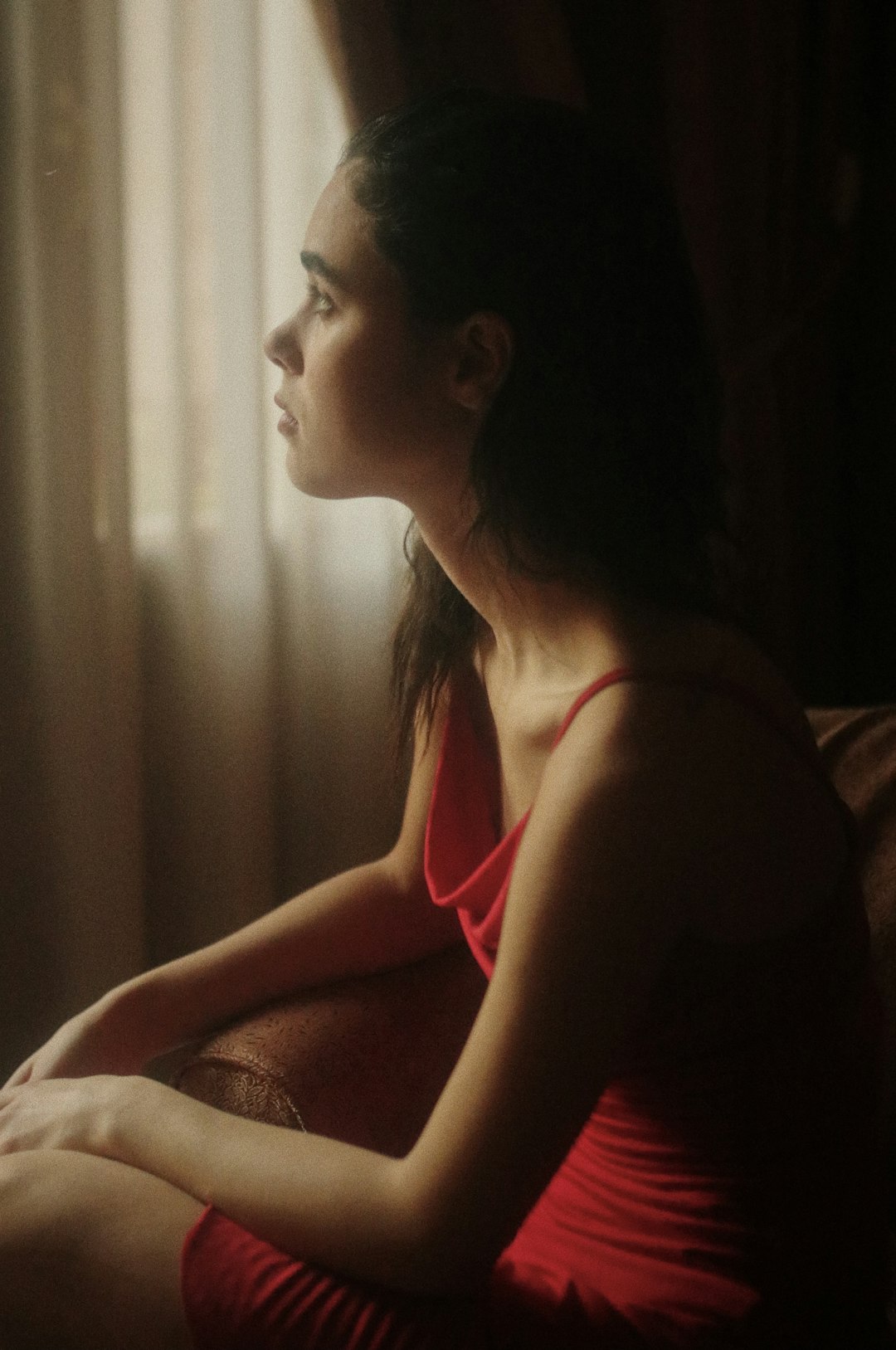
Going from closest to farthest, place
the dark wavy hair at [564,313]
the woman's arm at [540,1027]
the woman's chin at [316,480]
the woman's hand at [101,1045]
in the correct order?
the woman's arm at [540,1027] → the dark wavy hair at [564,313] → the woman's chin at [316,480] → the woman's hand at [101,1045]

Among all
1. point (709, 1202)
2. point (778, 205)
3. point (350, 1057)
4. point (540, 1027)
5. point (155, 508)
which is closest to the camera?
point (540, 1027)

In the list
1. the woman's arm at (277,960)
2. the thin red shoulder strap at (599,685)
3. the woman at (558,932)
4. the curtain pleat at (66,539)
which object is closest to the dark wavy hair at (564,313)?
the woman at (558,932)

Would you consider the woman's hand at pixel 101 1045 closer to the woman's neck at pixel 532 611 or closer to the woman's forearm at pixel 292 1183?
the woman's forearm at pixel 292 1183

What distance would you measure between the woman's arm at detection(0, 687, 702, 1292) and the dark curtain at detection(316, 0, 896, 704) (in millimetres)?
1140

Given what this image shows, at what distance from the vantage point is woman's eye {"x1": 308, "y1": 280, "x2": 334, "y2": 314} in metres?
0.98

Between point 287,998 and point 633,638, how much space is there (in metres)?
0.55

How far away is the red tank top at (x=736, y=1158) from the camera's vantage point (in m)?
0.83

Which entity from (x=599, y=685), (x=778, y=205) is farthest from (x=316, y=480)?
(x=778, y=205)

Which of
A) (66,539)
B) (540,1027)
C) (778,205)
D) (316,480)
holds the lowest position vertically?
(540,1027)

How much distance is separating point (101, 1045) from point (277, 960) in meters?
0.18

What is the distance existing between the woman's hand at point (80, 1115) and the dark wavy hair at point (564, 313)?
0.51 meters

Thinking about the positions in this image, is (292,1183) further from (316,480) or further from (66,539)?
(66,539)

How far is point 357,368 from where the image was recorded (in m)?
0.95

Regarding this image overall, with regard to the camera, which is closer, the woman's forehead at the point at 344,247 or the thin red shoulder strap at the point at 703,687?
the thin red shoulder strap at the point at 703,687
